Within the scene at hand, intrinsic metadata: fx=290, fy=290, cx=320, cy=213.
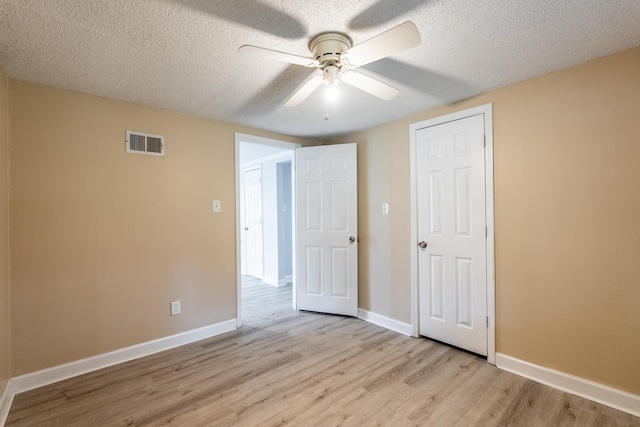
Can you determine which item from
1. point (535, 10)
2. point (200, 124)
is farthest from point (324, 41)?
point (200, 124)

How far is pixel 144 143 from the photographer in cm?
258

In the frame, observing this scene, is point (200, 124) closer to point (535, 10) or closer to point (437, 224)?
point (437, 224)

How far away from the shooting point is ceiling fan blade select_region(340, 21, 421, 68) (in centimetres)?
123

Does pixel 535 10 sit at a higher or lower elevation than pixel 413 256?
higher

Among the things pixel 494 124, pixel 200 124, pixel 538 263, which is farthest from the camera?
pixel 200 124

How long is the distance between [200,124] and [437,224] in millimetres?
2510

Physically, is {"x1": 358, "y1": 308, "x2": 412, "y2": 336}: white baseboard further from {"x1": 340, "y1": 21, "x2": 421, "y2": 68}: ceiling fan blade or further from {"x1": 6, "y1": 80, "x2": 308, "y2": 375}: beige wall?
{"x1": 340, "y1": 21, "x2": 421, "y2": 68}: ceiling fan blade

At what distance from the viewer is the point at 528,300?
2186mm

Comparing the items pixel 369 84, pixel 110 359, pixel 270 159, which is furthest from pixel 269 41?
pixel 270 159

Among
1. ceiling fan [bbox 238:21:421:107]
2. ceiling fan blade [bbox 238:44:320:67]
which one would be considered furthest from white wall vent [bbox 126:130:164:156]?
ceiling fan blade [bbox 238:44:320:67]

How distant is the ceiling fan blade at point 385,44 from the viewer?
123cm

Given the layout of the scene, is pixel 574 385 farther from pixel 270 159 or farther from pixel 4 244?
pixel 270 159

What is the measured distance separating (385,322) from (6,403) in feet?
9.89

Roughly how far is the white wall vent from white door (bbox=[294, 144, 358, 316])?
1.55 metres
